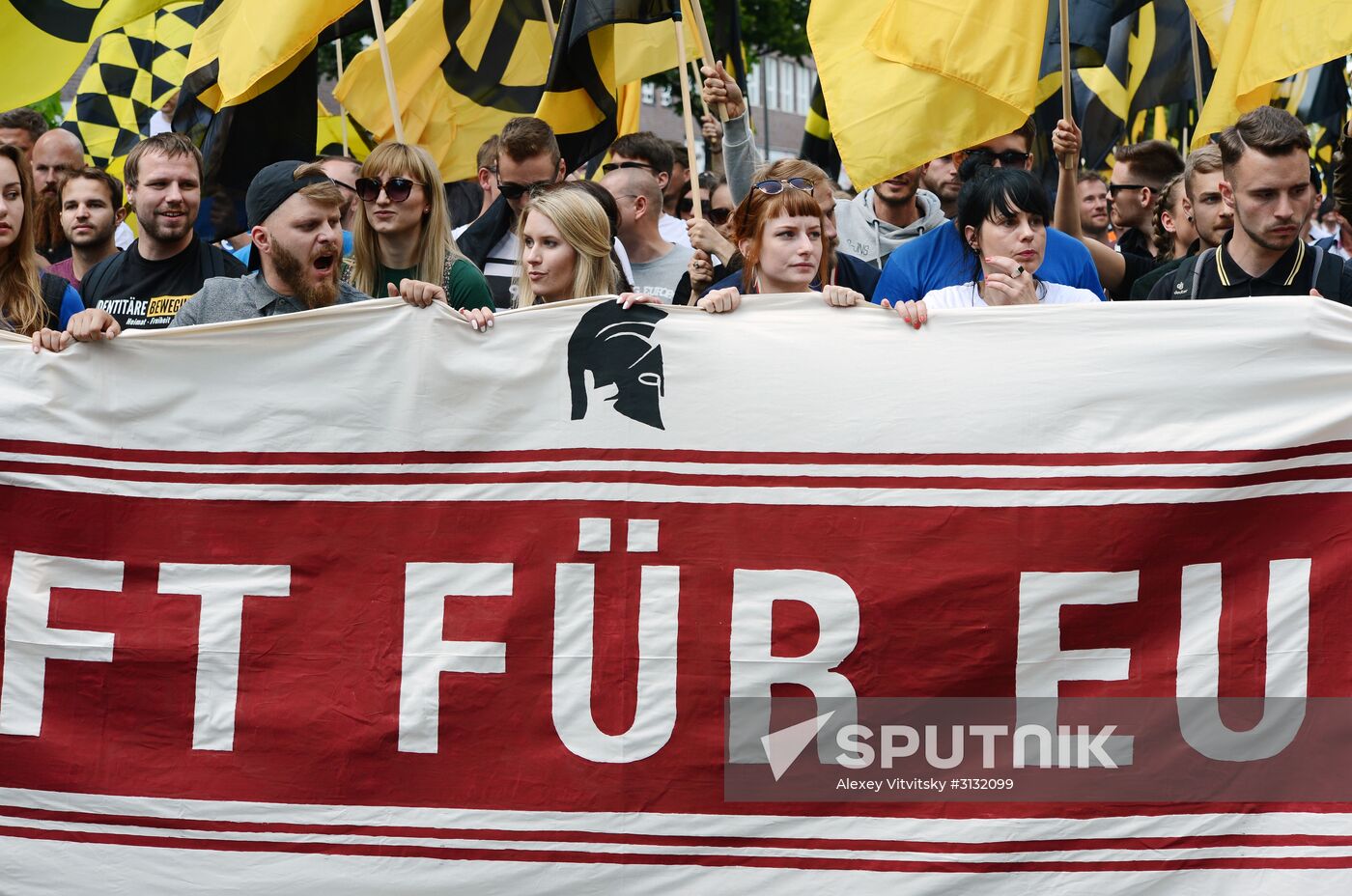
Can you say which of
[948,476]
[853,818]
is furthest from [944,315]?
[853,818]

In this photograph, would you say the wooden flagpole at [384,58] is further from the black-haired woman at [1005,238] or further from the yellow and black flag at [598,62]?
the black-haired woman at [1005,238]

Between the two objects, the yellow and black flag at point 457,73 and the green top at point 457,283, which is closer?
the green top at point 457,283

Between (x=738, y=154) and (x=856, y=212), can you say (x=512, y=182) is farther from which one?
(x=856, y=212)

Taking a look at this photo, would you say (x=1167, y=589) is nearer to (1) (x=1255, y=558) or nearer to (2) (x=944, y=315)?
(1) (x=1255, y=558)

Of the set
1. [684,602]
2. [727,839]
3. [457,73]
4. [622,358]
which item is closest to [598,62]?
[457,73]

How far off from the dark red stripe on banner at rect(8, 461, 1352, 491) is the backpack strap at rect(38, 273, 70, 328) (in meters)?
0.55

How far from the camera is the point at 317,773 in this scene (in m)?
4.29

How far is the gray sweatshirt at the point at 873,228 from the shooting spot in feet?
21.4

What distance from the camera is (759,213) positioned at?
4914mm

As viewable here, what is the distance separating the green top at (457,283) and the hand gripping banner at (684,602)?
0.61 metres

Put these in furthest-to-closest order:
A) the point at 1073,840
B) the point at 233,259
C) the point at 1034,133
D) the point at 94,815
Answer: the point at 1034,133 → the point at 233,259 → the point at 94,815 → the point at 1073,840

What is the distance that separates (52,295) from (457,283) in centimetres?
117

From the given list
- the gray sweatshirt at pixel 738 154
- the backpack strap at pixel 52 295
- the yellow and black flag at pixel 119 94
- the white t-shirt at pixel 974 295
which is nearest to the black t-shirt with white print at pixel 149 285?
the backpack strap at pixel 52 295

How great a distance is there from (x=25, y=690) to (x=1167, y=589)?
2.97 meters
